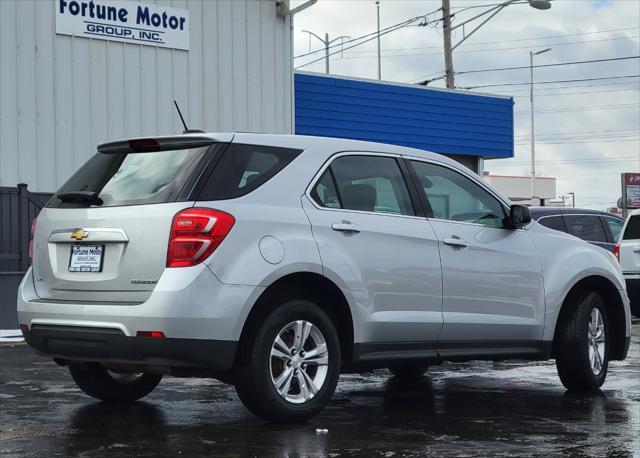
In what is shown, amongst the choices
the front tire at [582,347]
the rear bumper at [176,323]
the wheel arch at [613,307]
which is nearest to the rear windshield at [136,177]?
the rear bumper at [176,323]

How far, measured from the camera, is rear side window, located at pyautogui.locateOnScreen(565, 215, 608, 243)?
16.4 metres

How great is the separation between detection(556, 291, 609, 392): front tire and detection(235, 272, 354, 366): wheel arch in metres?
2.29

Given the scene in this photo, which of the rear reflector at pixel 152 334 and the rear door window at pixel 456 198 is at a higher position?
the rear door window at pixel 456 198

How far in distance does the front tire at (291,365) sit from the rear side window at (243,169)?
2.48 feet

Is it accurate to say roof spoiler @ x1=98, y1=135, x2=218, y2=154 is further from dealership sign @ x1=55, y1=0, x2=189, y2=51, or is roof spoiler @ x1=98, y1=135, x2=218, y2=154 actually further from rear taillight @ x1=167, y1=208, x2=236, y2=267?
A: dealership sign @ x1=55, y1=0, x2=189, y2=51

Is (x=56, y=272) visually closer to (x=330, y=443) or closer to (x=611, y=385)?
(x=330, y=443)

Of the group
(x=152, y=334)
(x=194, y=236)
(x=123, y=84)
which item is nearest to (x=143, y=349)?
(x=152, y=334)

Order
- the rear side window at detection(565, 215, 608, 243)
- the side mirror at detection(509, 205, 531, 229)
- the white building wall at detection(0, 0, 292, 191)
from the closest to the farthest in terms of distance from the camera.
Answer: the side mirror at detection(509, 205, 531, 229) < the rear side window at detection(565, 215, 608, 243) < the white building wall at detection(0, 0, 292, 191)

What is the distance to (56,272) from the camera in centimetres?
694

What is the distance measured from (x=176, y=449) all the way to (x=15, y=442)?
906mm

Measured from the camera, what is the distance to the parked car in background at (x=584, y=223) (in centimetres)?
1608

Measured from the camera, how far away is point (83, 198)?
6.99 m

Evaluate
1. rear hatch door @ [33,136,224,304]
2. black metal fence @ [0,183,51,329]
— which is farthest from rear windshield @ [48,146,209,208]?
black metal fence @ [0,183,51,329]

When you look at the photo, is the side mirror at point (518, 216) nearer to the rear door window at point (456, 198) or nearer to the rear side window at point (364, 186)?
the rear door window at point (456, 198)
